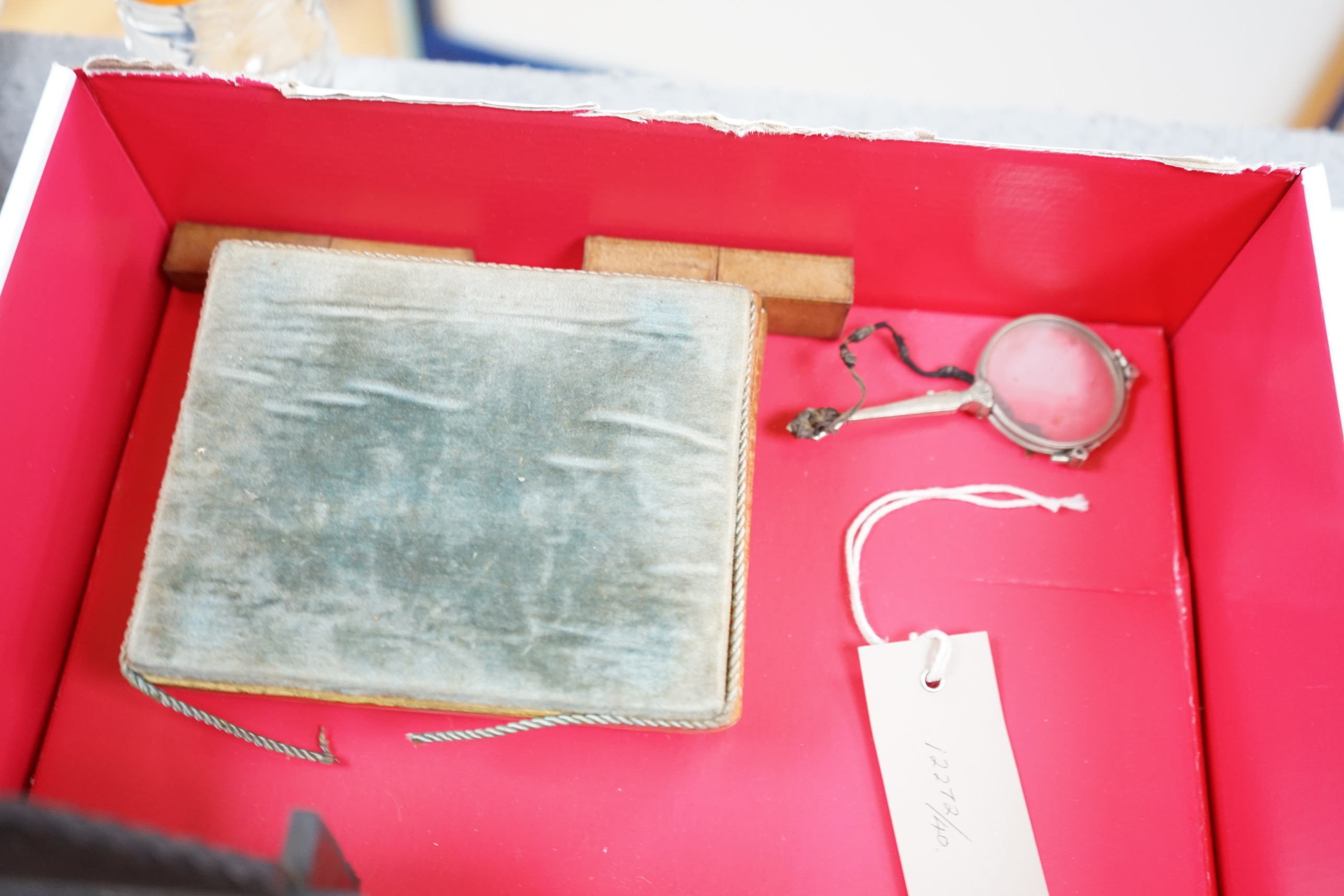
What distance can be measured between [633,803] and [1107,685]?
1.12ft

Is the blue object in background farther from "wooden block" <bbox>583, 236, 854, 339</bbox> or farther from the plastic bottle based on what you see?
"wooden block" <bbox>583, 236, 854, 339</bbox>

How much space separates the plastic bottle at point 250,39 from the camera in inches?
39.2

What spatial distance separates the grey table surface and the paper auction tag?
0.56m

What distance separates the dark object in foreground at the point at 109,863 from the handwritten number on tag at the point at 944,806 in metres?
0.42

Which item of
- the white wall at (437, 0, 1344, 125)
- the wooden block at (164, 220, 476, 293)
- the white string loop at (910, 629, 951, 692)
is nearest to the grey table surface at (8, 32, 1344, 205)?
the white wall at (437, 0, 1344, 125)

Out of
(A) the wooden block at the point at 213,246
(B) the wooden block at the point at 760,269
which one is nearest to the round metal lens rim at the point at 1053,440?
(B) the wooden block at the point at 760,269

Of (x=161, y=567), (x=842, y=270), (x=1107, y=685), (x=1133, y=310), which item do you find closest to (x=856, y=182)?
(x=842, y=270)

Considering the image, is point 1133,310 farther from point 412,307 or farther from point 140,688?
point 140,688

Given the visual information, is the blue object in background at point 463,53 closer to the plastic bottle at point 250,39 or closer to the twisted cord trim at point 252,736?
the plastic bottle at point 250,39

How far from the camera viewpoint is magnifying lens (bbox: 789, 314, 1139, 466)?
2.39 feet

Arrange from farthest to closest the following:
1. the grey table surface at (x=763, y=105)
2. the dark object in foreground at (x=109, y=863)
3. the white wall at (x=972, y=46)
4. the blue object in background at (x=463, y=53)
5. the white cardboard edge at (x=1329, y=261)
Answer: the blue object in background at (x=463, y=53), the white wall at (x=972, y=46), the grey table surface at (x=763, y=105), the white cardboard edge at (x=1329, y=261), the dark object in foreground at (x=109, y=863)

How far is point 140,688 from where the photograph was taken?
608 mm

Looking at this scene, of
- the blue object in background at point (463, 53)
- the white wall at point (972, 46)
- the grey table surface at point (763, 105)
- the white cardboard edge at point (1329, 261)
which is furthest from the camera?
the blue object in background at point (463, 53)

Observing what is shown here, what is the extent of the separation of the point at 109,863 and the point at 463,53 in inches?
48.9
